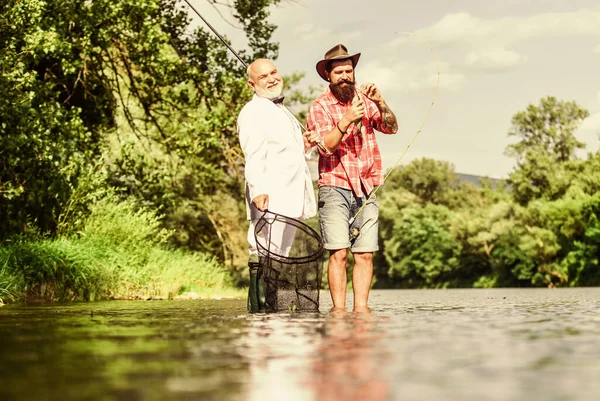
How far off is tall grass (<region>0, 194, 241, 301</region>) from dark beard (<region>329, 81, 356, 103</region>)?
15.1ft

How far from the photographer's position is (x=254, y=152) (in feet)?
24.1

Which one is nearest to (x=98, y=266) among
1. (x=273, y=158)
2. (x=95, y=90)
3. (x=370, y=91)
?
(x=273, y=158)

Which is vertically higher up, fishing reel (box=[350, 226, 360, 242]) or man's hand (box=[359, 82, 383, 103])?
man's hand (box=[359, 82, 383, 103])

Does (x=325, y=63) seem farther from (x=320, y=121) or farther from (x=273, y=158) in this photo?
(x=273, y=158)

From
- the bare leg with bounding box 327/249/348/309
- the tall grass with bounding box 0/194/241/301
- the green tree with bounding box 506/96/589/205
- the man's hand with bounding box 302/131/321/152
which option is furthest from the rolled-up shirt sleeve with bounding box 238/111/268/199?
the green tree with bounding box 506/96/589/205

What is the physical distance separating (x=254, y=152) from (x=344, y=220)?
98cm

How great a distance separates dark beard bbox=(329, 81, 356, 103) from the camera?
7.88 metres

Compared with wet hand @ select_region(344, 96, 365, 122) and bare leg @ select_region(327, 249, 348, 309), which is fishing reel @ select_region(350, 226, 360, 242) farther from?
wet hand @ select_region(344, 96, 365, 122)

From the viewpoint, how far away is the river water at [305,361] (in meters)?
2.57

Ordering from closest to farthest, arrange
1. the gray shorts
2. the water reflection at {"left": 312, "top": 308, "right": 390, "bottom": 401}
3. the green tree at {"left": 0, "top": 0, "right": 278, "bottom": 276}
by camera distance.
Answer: the water reflection at {"left": 312, "top": 308, "right": 390, "bottom": 401}, the gray shorts, the green tree at {"left": 0, "top": 0, "right": 278, "bottom": 276}

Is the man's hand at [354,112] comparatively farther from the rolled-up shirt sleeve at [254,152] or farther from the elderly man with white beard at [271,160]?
the rolled-up shirt sleeve at [254,152]

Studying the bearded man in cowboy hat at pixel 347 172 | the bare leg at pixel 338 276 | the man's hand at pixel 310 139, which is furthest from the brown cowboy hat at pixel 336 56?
the bare leg at pixel 338 276

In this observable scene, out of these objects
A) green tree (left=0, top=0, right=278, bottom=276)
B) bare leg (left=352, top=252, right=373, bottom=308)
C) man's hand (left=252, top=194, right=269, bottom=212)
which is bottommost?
bare leg (left=352, top=252, right=373, bottom=308)

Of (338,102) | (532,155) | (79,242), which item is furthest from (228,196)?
(532,155)
